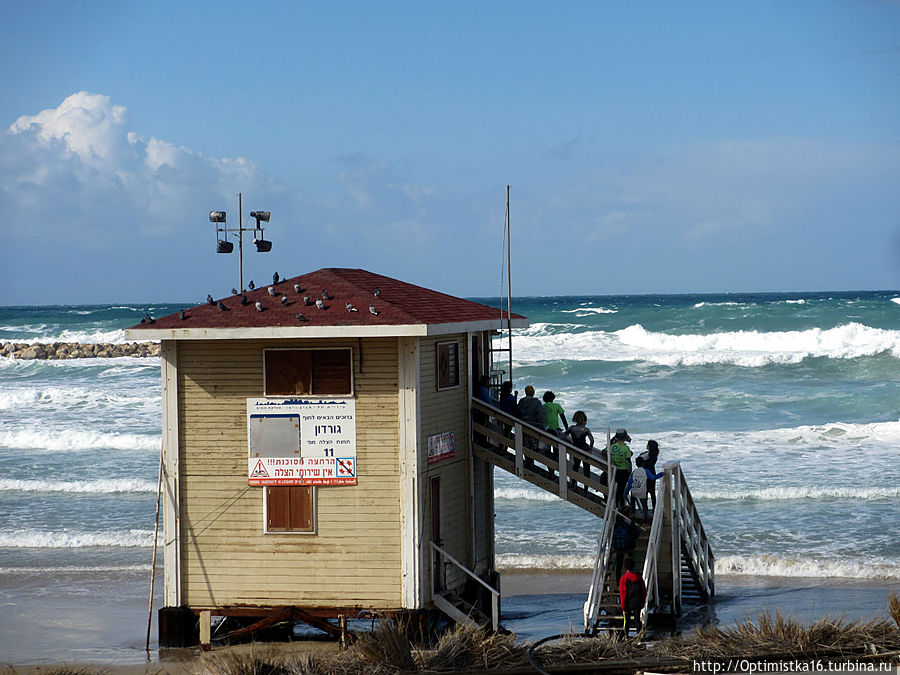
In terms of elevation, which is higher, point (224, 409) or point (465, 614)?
point (224, 409)

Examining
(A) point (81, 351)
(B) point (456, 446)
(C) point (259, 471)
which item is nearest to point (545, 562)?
(B) point (456, 446)

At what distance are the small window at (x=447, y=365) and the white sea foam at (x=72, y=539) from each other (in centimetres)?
983

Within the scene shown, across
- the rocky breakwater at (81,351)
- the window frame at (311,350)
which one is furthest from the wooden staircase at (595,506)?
the rocky breakwater at (81,351)

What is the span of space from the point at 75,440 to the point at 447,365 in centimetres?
2233

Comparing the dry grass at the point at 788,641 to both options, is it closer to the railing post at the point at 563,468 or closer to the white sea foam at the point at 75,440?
the railing post at the point at 563,468

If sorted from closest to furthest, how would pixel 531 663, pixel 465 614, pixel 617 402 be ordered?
pixel 531 663
pixel 465 614
pixel 617 402

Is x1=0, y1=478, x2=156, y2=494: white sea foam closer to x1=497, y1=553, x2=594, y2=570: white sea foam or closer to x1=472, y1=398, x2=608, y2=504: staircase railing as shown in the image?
x1=497, y1=553, x2=594, y2=570: white sea foam

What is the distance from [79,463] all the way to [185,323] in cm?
1815

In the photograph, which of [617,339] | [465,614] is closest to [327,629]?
[465,614]

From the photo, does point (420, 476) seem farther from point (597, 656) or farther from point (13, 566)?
point (13, 566)

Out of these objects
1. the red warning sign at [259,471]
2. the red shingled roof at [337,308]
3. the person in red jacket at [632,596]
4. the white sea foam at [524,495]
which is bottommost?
the white sea foam at [524,495]

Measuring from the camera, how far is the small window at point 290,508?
15.2m

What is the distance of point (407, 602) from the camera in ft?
49.0

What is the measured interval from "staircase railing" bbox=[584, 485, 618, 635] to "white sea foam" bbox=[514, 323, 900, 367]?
126ft
